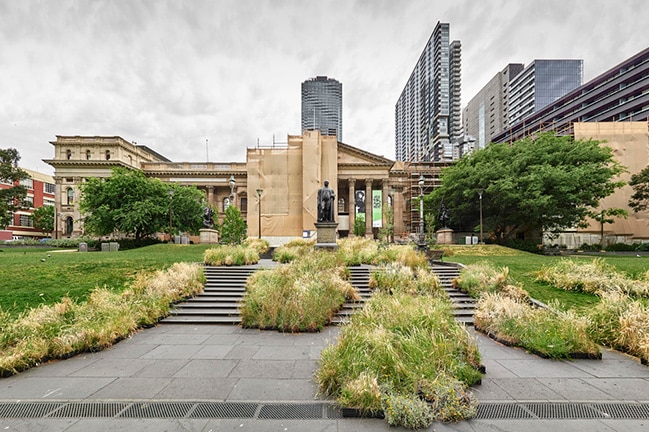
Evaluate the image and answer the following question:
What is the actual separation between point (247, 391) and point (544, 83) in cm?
12179

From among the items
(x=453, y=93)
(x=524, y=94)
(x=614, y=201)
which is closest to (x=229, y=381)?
(x=614, y=201)

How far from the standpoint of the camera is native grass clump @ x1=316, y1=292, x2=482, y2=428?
330 cm

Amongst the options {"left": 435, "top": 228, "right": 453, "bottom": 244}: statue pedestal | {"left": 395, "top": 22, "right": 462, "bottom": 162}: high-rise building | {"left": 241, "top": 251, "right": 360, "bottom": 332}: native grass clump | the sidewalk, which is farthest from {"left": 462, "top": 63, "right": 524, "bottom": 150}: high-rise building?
the sidewalk

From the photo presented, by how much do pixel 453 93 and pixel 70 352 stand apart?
10304 centimetres

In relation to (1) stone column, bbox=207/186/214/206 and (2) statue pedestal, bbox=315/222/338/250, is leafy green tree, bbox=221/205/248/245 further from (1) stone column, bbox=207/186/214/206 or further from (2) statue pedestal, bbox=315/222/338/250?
A: (1) stone column, bbox=207/186/214/206

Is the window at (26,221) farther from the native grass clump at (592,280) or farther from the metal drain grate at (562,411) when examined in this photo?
the native grass clump at (592,280)

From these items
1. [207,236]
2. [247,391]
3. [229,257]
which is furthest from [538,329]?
[207,236]

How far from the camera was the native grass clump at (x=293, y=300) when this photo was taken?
671cm

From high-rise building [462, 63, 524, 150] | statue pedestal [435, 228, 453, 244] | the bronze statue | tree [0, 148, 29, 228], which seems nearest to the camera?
the bronze statue

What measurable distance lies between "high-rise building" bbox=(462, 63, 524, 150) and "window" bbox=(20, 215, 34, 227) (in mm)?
Result: 124386

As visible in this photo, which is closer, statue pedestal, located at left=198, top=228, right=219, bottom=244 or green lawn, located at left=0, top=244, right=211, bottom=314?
green lawn, located at left=0, top=244, right=211, bottom=314

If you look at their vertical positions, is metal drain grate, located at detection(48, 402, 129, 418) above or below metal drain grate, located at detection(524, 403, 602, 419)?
above

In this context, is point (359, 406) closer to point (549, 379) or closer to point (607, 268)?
point (549, 379)

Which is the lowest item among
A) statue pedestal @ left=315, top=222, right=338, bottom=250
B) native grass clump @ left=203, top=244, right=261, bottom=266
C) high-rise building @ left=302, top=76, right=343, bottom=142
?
native grass clump @ left=203, top=244, right=261, bottom=266
